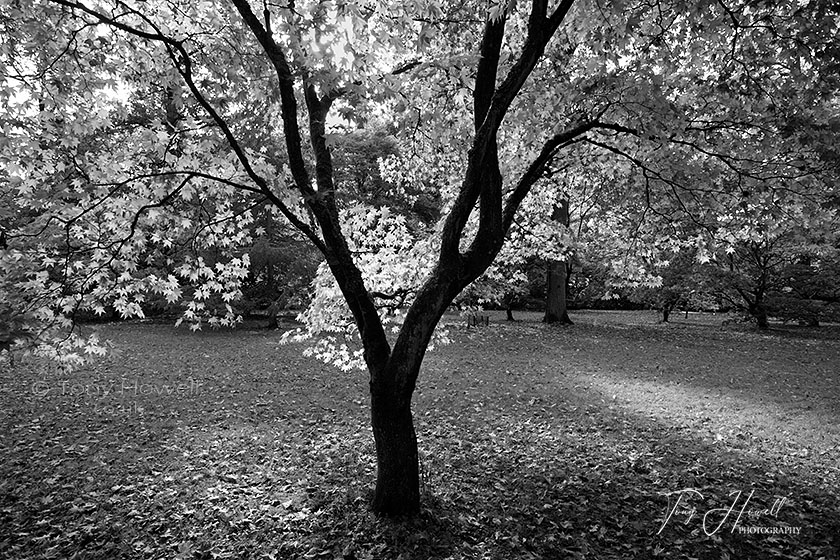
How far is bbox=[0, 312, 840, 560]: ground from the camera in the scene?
4.18m

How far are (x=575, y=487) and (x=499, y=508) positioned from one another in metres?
0.98

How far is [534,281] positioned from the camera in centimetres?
2655

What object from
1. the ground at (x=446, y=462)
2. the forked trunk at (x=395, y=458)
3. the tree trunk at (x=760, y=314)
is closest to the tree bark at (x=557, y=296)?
the tree trunk at (x=760, y=314)

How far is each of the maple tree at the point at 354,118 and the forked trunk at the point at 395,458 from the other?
2 cm

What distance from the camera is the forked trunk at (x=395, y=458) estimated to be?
13.9 ft

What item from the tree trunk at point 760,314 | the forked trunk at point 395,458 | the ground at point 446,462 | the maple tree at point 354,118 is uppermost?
the maple tree at point 354,118

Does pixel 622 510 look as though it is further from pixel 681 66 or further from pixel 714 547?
pixel 681 66

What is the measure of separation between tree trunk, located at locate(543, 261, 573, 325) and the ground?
7.44m

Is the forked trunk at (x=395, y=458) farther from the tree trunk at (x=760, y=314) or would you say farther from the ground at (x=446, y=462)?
the tree trunk at (x=760, y=314)

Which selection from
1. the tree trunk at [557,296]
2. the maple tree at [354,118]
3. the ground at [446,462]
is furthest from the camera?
the tree trunk at [557,296]

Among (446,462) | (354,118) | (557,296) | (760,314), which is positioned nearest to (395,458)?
(446,462)

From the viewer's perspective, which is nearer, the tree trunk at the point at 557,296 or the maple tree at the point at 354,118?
the maple tree at the point at 354,118

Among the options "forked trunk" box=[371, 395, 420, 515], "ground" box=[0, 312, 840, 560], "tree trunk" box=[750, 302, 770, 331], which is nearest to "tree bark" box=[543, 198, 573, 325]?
"tree trunk" box=[750, 302, 770, 331]

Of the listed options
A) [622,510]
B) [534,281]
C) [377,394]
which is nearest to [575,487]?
[622,510]
